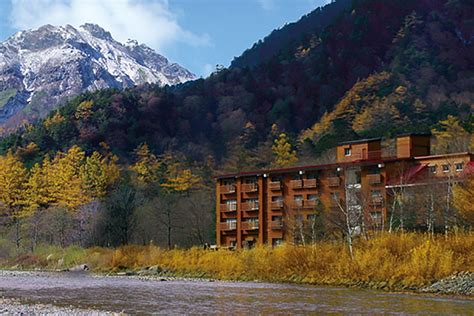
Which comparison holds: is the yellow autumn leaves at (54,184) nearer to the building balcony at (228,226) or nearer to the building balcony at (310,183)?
the building balcony at (228,226)

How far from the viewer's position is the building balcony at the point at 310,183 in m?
64.9

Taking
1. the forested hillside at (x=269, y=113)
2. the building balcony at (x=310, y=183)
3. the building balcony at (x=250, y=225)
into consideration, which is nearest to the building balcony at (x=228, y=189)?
the building balcony at (x=250, y=225)

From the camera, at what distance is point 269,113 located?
462 ft

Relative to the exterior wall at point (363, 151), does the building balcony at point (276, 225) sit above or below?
below

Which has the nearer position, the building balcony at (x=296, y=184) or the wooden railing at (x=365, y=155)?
the wooden railing at (x=365, y=155)

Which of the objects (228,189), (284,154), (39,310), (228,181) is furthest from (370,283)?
(284,154)

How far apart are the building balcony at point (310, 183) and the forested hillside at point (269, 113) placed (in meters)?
14.8

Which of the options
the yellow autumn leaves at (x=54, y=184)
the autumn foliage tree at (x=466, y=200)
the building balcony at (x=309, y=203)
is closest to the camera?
the autumn foliage tree at (x=466, y=200)

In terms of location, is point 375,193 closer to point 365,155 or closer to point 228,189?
point 365,155

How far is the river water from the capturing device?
27.1 m

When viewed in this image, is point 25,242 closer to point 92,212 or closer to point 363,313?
point 92,212

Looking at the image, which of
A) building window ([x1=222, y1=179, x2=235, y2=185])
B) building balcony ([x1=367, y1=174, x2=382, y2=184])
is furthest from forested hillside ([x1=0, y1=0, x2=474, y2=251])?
building balcony ([x1=367, y1=174, x2=382, y2=184])

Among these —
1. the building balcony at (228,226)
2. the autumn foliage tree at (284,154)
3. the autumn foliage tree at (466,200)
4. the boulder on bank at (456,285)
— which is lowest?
the boulder on bank at (456,285)

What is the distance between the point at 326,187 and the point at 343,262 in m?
24.7
